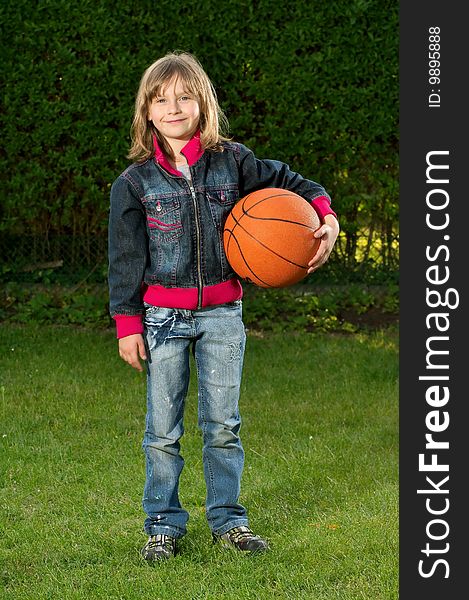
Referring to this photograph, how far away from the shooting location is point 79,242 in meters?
9.34

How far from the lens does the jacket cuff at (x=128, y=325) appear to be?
4.39 m

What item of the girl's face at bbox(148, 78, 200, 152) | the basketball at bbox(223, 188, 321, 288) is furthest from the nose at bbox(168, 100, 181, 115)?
the basketball at bbox(223, 188, 321, 288)

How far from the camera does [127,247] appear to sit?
14.4 ft

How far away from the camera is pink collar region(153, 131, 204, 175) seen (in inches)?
173

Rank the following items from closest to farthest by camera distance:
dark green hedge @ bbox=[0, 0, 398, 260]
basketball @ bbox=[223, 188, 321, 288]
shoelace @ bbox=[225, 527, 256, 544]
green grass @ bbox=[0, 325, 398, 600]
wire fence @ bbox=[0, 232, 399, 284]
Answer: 1. green grass @ bbox=[0, 325, 398, 600]
2. basketball @ bbox=[223, 188, 321, 288]
3. shoelace @ bbox=[225, 527, 256, 544]
4. dark green hedge @ bbox=[0, 0, 398, 260]
5. wire fence @ bbox=[0, 232, 399, 284]

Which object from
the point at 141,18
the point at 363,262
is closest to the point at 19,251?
the point at 141,18

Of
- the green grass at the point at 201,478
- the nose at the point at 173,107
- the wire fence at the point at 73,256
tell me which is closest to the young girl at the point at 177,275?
the nose at the point at 173,107

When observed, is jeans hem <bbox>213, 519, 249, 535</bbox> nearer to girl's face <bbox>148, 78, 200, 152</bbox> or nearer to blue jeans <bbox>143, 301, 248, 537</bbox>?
blue jeans <bbox>143, 301, 248, 537</bbox>

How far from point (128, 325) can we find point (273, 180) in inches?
33.0

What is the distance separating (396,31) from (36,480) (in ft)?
16.5

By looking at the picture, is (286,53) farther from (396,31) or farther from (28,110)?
(28,110)

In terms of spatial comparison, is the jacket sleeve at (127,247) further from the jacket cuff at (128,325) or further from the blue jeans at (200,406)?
the blue jeans at (200,406)

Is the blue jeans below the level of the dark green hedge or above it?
Answer: below

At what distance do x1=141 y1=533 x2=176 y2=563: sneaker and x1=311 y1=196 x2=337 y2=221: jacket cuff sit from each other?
141 centimetres
